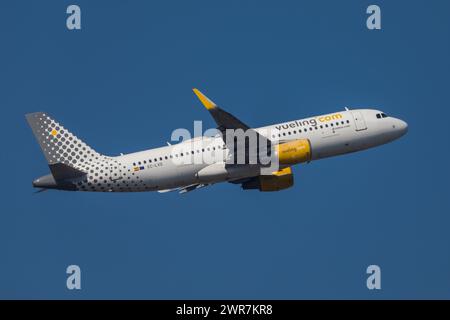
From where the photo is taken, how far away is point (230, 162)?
227 feet

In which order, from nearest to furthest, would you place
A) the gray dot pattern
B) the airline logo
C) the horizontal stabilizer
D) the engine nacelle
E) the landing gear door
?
1. the horizontal stabilizer
2. the gray dot pattern
3. the airline logo
4. the landing gear door
5. the engine nacelle

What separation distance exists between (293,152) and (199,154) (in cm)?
764

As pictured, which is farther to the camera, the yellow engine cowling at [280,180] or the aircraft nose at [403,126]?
the aircraft nose at [403,126]

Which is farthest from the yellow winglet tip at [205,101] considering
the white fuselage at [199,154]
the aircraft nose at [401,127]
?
the aircraft nose at [401,127]

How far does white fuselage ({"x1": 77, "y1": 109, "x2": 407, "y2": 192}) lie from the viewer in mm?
69375

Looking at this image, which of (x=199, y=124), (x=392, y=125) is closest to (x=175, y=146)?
(x=199, y=124)

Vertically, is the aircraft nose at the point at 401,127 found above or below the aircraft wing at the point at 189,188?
above

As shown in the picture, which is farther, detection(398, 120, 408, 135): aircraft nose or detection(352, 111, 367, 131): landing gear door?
detection(398, 120, 408, 135): aircraft nose

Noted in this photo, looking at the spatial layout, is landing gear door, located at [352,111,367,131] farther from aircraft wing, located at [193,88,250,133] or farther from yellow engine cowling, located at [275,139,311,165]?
aircraft wing, located at [193,88,250,133]

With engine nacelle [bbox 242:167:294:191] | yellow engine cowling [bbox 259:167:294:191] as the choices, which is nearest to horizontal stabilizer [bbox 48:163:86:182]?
engine nacelle [bbox 242:167:294:191]

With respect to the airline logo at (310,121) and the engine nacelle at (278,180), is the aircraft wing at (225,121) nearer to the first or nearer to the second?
the airline logo at (310,121)

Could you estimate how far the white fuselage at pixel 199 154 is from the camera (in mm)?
69375

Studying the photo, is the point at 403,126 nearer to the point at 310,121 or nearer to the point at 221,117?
the point at 310,121

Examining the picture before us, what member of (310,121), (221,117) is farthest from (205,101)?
(310,121)
